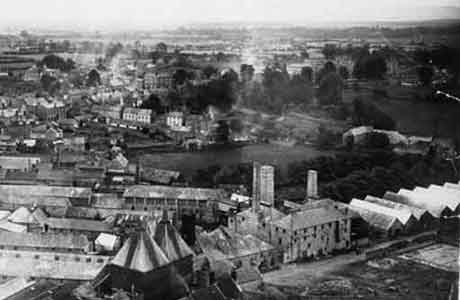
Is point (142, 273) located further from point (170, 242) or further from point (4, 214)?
point (4, 214)

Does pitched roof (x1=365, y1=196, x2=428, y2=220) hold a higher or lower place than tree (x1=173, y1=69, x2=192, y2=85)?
lower

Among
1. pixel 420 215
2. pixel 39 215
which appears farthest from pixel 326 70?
pixel 39 215

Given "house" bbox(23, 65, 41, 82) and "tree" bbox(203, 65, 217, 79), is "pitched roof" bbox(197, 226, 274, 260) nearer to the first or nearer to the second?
"tree" bbox(203, 65, 217, 79)

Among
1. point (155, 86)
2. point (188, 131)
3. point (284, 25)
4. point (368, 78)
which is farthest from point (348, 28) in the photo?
point (155, 86)

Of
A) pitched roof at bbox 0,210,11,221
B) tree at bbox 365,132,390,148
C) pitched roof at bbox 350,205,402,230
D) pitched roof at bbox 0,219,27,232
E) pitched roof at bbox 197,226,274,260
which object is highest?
tree at bbox 365,132,390,148

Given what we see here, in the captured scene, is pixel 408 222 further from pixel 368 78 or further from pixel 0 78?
pixel 0 78

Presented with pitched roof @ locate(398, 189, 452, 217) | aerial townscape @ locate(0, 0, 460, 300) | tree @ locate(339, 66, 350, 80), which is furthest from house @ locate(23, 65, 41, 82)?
pitched roof @ locate(398, 189, 452, 217)

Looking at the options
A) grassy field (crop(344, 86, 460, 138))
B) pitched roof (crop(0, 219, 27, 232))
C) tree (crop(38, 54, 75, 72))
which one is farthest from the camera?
tree (crop(38, 54, 75, 72))

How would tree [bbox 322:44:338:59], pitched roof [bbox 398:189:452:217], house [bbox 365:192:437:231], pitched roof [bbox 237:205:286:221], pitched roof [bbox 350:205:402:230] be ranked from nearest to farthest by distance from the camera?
pitched roof [bbox 237:205:286:221] → pitched roof [bbox 350:205:402:230] → house [bbox 365:192:437:231] → pitched roof [bbox 398:189:452:217] → tree [bbox 322:44:338:59]
